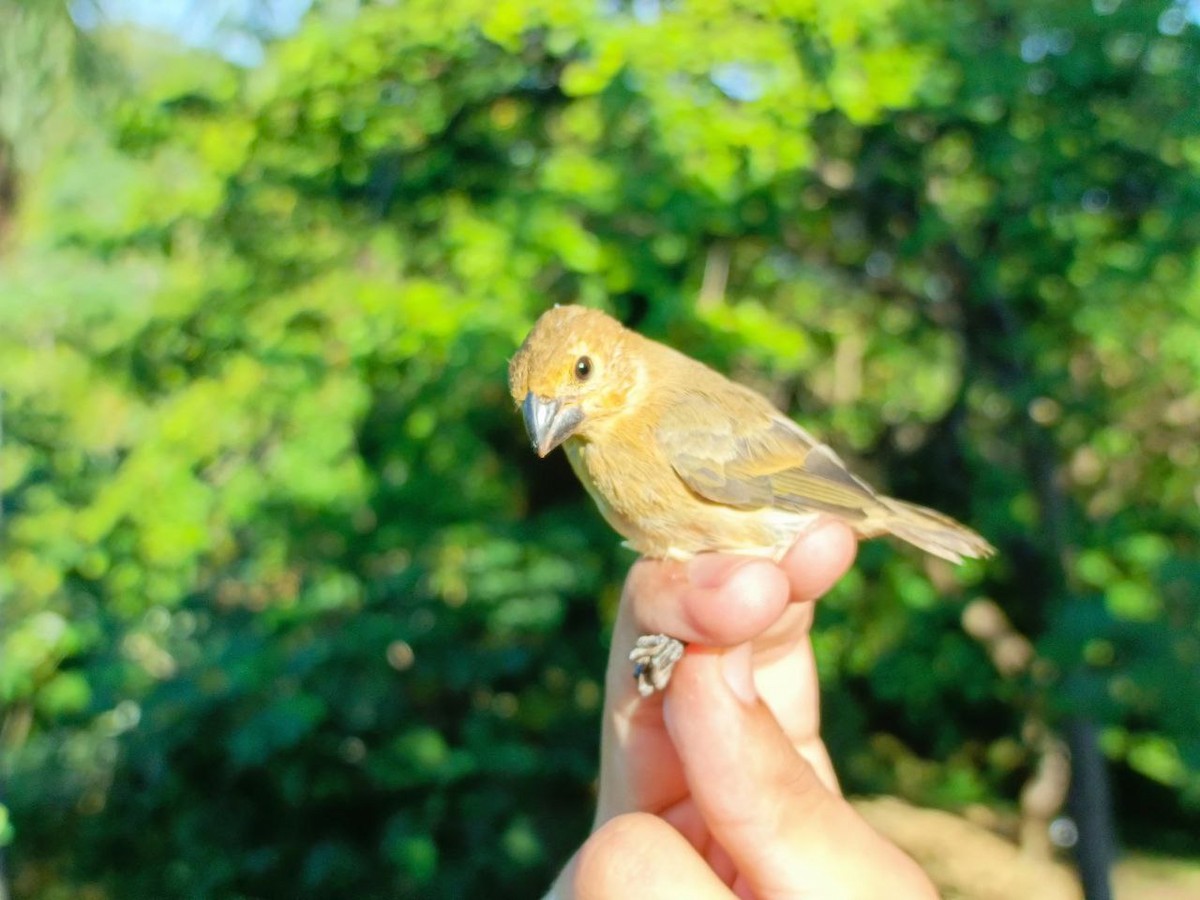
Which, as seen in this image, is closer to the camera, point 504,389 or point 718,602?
point 718,602

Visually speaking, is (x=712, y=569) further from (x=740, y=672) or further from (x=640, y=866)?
(x=640, y=866)

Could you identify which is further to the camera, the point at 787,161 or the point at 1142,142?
the point at 1142,142

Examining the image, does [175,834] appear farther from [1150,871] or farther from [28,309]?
[1150,871]

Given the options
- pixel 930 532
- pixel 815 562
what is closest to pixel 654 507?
pixel 815 562

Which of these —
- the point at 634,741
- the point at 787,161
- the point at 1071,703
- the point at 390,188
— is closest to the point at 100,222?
the point at 390,188

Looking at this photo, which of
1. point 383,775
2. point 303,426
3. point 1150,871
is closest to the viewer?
point 303,426

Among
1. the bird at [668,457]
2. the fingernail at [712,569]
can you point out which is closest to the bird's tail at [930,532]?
the bird at [668,457]

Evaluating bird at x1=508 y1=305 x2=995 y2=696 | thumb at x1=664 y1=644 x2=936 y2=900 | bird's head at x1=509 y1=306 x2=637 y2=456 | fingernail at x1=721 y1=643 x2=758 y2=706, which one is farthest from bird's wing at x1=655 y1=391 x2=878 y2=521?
thumb at x1=664 y1=644 x2=936 y2=900
